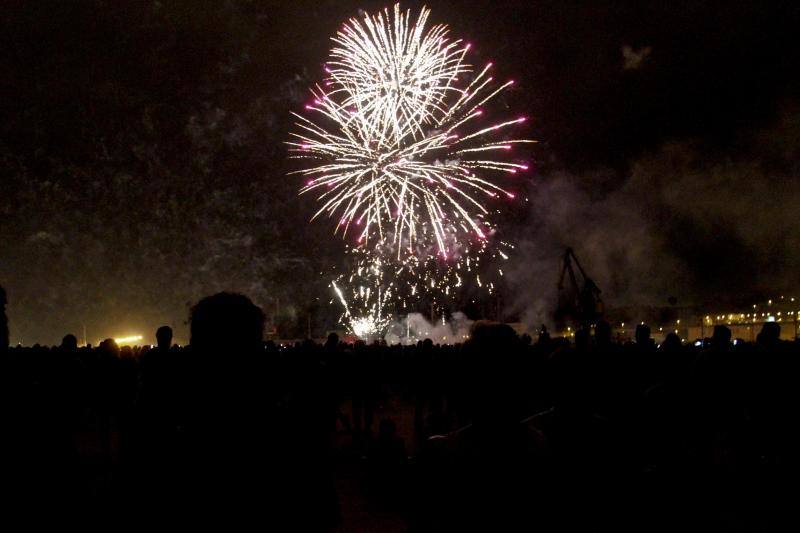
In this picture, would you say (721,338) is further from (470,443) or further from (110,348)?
(110,348)

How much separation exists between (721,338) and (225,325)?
574 cm

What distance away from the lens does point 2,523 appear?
3.04 metres

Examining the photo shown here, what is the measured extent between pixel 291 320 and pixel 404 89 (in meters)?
59.6

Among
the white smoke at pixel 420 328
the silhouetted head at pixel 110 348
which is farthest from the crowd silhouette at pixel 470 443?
the white smoke at pixel 420 328

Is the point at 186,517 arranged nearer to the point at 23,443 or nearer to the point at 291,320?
the point at 23,443

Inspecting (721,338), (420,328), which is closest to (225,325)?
(721,338)

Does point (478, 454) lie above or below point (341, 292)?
→ below

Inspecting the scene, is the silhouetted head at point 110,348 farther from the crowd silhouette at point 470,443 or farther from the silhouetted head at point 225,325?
the silhouetted head at point 225,325

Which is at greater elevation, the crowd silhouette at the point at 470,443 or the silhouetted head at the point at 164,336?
the silhouetted head at the point at 164,336

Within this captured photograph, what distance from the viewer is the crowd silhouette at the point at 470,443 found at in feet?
6.39

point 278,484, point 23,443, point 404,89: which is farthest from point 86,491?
point 404,89

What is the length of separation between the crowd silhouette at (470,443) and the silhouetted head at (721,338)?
2cm

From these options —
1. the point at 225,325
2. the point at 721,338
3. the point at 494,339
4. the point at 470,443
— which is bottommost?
the point at 470,443

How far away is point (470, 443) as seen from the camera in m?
2.14
